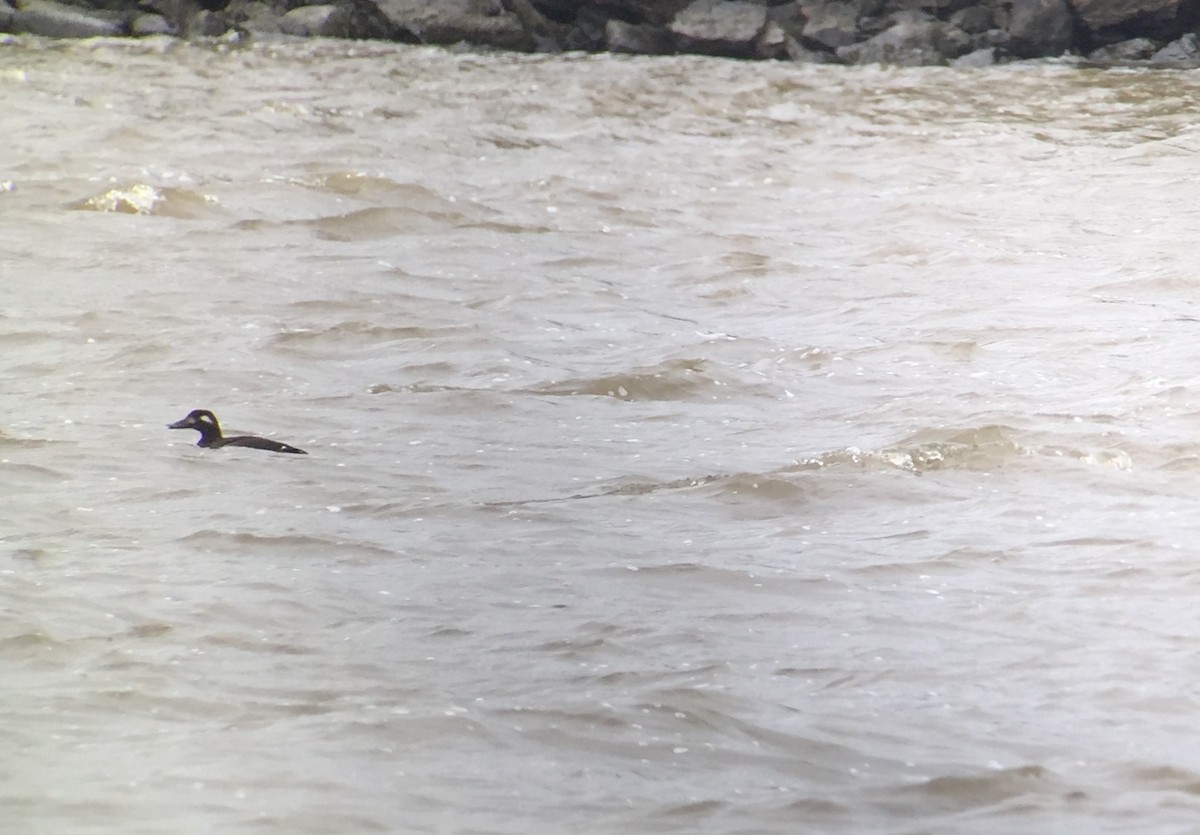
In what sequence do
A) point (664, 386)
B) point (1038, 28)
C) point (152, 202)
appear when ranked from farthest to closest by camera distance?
point (1038, 28)
point (152, 202)
point (664, 386)

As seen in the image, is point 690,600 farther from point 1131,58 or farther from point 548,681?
point 1131,58

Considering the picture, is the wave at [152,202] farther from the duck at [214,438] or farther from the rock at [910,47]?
the rock at [910,47]

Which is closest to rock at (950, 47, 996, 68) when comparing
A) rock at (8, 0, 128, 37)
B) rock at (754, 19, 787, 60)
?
rock at (754, 19, 787, 60)

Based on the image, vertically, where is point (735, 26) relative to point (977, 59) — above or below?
above

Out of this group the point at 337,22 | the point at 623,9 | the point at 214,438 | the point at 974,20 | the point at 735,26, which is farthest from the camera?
the point at 623,9

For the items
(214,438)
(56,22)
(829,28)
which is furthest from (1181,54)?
(214,438)

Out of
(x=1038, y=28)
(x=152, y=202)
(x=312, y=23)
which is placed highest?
(x=1038, y=28)

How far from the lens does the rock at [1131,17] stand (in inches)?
784

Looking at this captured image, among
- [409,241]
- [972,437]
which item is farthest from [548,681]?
[409,241]

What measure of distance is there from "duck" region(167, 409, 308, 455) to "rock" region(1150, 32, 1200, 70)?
631 inches

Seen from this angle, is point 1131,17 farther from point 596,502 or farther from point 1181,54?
point 596,502

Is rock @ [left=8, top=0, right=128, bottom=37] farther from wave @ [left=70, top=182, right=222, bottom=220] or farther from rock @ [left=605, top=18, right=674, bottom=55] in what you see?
wave @ [left=70, top=182, right=222, bottom=220]

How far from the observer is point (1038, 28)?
65.3ft

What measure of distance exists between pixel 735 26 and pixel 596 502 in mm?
15847
